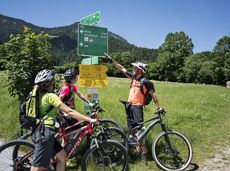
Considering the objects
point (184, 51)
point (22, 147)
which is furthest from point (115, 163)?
point (184, 51)

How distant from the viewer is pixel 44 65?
29.9ft

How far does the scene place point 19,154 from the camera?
21.0ft

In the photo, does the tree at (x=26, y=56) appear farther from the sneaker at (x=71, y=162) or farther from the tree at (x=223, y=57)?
the tree at (x=223, y=57)

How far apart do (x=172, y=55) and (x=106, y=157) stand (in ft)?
289

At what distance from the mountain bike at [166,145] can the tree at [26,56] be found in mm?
3399

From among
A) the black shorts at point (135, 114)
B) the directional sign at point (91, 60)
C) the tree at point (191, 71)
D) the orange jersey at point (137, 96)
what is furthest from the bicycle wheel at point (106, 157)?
the tree at point (191, 71)

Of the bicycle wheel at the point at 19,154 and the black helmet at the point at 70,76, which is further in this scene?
the black helmet at the point at 70,76

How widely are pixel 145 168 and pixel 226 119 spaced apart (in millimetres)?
7358

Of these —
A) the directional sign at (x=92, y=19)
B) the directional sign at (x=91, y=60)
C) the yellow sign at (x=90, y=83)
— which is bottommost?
the yellow sign at (x=90, y=83)

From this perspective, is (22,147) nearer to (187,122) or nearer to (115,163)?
(115,163)

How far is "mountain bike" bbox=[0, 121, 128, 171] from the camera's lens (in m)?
6.12

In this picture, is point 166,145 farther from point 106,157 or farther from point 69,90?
point 69,90

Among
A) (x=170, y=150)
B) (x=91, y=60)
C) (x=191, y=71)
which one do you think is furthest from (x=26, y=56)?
(x=191, y=71)

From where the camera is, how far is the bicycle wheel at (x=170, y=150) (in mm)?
7418
